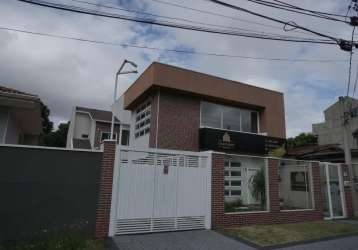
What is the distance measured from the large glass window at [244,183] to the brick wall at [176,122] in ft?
7.19

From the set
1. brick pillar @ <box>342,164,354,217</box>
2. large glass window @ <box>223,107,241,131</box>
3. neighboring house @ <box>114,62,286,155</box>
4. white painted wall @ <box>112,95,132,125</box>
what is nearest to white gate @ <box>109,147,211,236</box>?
neighboring house @ <box>114,62,286,155</box>

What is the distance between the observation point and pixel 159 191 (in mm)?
7785

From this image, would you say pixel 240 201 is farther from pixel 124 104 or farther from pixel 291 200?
pixel 124 104

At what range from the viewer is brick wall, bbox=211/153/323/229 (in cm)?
855

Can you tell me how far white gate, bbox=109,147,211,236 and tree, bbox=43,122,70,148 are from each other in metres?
37.3

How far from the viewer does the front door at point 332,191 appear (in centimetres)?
1130

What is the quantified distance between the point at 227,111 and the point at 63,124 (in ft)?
122

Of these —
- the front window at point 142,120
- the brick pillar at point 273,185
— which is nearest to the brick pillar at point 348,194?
the brick pillar at point 273,185

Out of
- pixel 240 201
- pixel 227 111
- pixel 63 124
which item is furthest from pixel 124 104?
pixel 63 124

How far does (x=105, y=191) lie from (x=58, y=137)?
129 ft

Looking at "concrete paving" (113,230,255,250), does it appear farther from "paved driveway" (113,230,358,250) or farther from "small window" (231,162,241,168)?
"small window" (231,162,241,168)

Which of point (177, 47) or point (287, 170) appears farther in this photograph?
point (287, 170)

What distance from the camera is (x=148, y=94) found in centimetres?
1352

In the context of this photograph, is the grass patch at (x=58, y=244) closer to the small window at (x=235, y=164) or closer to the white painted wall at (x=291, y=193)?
the small window at (x=235, y=164)
